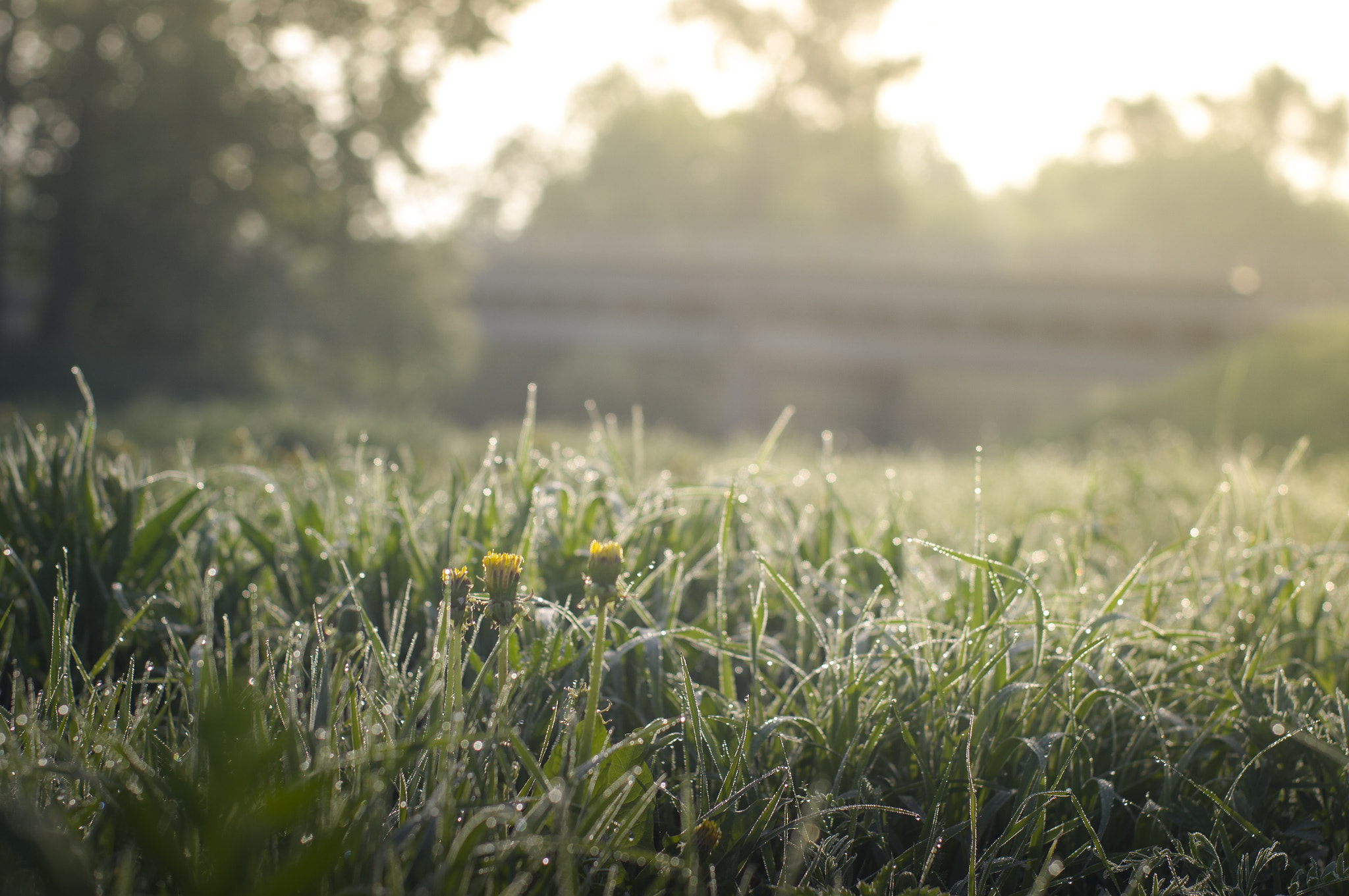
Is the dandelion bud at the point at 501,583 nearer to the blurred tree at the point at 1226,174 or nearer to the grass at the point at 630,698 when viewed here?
the grass at the point at 630,698

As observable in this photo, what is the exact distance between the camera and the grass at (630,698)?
3.34 ft

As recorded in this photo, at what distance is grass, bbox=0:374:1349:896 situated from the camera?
1.02 m

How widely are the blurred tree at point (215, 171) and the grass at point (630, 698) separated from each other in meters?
15.1

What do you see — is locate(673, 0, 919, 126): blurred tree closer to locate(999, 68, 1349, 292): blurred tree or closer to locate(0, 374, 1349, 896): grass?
locate(999, 68, 1349, 292): blurred tree

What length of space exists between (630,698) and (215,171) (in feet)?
53.9

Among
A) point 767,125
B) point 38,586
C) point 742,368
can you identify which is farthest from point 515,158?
point 38,586

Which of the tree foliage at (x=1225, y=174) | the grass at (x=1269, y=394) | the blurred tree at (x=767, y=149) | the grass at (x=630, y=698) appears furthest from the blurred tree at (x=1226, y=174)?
the grass at (x=630, y=698)

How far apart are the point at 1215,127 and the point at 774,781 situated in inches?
2413

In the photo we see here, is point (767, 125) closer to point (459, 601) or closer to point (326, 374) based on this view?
point (326, 374)

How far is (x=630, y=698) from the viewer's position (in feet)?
5.32

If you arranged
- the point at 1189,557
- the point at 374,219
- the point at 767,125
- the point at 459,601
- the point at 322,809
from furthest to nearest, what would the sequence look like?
the point at 767,125 < the point at 374,219 < the point at 1189,557 < the point at 459,601 < the point at 322,809

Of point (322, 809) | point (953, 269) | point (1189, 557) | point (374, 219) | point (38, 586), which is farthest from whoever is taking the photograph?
point (953, 269)

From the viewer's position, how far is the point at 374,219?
17359 millimetres

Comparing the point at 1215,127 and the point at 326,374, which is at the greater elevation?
the point at 1215,127
